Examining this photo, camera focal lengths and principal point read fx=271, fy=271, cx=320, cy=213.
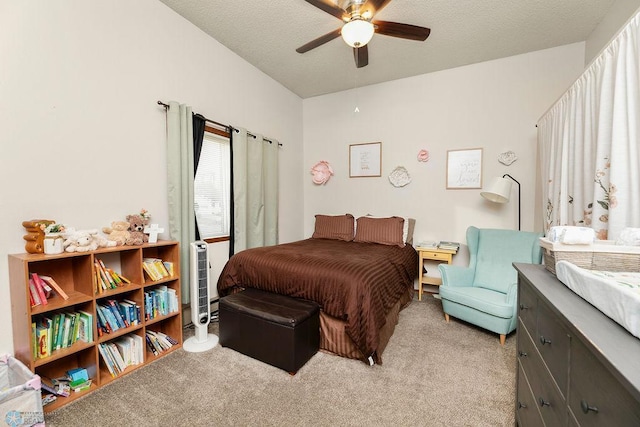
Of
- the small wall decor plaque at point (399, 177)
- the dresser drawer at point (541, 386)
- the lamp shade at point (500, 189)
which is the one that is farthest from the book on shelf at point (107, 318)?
the lamp shade at point (500, 189)

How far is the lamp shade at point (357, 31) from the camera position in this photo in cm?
183

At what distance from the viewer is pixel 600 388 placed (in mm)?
611

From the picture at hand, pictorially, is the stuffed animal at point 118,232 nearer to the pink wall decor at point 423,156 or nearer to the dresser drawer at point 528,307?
the dresser drawer at point 528,307

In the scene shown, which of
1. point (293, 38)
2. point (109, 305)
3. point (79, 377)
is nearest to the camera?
point (79, 377)

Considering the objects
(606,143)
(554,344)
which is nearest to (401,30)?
(606,143)

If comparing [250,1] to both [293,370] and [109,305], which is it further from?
[293,370]

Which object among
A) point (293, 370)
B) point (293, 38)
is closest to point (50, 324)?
point (293, 370)

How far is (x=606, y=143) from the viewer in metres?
1.46

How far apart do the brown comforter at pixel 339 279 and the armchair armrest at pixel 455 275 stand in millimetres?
372

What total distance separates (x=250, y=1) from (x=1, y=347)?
9.62ft

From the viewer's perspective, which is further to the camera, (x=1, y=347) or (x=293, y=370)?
(x=293, y=370)

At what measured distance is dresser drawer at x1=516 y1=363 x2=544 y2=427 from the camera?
3.44 ft

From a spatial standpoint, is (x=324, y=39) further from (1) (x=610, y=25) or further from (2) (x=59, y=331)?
(2) (x=59, y=331)

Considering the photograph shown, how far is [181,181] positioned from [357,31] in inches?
73.2
